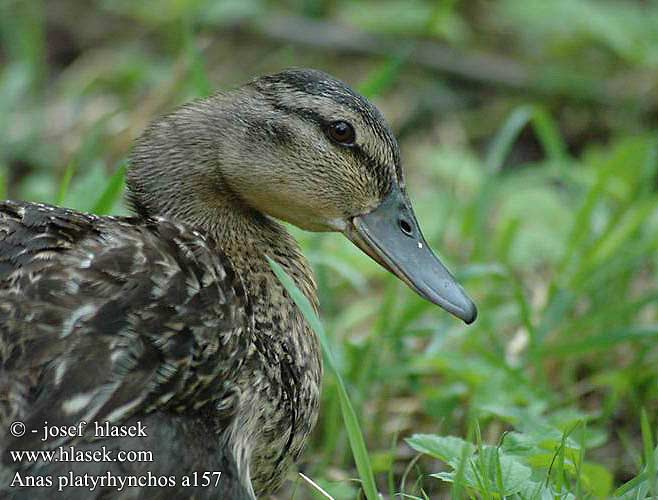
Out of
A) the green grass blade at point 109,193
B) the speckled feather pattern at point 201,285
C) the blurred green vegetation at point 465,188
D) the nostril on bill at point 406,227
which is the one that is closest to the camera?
the speckled feather pattern at point 201,285

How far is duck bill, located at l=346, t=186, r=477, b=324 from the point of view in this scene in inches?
122

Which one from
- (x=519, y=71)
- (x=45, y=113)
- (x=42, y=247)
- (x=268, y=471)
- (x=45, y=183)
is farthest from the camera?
(x=519, y=71)

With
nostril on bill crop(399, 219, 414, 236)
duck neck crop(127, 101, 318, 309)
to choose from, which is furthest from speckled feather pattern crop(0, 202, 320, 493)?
nostril on bill crop(399, 219, 414, 236)

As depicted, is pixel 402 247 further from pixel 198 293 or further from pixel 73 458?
pixel 73 458

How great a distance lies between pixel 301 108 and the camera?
312cm

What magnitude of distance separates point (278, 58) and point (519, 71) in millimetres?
1269

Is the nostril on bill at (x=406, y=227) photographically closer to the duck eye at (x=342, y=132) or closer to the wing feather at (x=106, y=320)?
the duck eye at (x=342, y=132)

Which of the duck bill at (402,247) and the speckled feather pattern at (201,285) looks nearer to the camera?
the speckled feather pattern at (201,285)

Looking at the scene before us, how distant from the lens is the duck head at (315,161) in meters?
3.13

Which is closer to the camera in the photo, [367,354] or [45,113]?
[367,354]

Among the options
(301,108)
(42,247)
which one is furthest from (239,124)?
(42,247)

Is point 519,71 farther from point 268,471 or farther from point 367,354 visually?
point 268,471

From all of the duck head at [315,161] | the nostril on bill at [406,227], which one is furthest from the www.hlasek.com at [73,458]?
the nostril on bill at [406,227]

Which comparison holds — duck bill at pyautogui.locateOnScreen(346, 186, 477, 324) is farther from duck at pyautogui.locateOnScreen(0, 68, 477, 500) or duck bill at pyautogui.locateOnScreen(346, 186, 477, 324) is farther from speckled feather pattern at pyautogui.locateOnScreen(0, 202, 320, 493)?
speckled feather pattern at pyautogui.locateOnScreen(0, 202, 320, 493)
